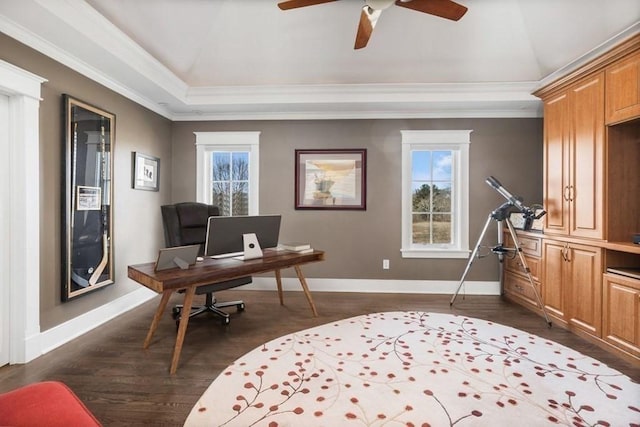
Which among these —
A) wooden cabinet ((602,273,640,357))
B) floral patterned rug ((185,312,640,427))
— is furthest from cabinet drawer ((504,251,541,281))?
floral patterned rug ((185,312,640,427))

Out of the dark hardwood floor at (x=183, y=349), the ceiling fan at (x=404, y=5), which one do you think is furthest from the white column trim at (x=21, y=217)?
the ceiling fan at (x=404, y=5)

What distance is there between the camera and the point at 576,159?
8.55 feet

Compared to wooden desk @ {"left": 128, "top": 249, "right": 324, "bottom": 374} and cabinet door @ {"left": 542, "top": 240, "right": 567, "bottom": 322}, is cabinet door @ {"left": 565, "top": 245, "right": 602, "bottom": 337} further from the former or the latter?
wooden desk @ {"left": 128, "top": 249, "right": 324, "bottom": 374}

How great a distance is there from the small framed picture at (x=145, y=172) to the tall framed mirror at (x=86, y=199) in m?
0.36

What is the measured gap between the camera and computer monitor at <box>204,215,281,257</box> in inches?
93.2

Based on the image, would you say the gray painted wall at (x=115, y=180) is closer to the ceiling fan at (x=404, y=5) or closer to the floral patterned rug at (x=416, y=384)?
the floral patterned rug at (x=416, y=384)

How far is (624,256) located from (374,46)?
9.48 ft

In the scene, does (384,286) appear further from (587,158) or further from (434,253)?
(587,158)

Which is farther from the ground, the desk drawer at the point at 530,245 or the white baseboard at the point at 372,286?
the desk drawer at the point at 530,245

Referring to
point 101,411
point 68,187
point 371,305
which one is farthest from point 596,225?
point 68,187

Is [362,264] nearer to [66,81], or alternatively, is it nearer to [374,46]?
[374,46]

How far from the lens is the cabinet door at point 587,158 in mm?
2381

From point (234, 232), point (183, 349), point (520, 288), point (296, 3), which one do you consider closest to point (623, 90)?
point (520, 288)

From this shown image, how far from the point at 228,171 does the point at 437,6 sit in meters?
3.03
